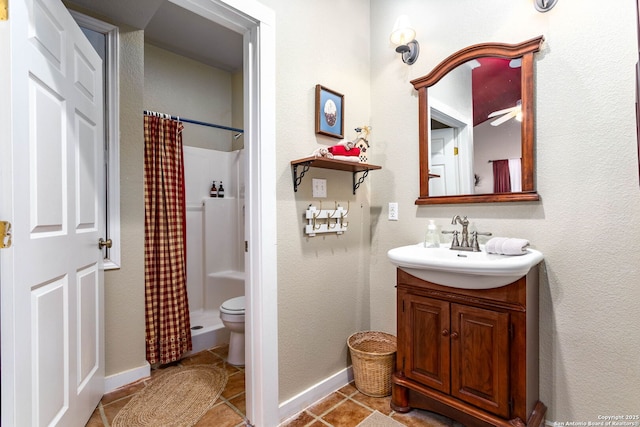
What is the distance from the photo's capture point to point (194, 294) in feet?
9.66

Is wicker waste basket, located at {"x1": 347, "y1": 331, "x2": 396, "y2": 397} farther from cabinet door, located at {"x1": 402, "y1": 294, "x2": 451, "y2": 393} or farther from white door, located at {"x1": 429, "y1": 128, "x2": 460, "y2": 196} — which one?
white door, located at {"x1": 429, "y1": 128, "x2": 460, "y2": 196}

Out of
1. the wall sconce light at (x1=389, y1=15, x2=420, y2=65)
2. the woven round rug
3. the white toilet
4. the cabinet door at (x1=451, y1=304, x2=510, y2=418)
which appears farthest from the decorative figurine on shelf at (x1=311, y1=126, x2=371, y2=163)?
the woven round rug

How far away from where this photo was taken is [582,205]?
55.8 inches

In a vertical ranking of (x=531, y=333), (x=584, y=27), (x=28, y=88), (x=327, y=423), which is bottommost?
(x=327, y=423)

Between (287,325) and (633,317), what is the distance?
1556 millimetres

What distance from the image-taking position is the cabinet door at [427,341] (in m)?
1.50

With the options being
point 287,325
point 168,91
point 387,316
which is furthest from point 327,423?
point 168,91

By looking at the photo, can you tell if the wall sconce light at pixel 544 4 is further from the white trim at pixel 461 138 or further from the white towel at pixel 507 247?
the white towel at pixel 507 247

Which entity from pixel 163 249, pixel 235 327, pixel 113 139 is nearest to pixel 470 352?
pixel 235 327

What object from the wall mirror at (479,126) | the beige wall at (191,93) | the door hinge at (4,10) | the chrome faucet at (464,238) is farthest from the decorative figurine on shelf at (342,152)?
the beige wall at (191,93)

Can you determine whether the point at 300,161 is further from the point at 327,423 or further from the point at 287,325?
the point at 327,423

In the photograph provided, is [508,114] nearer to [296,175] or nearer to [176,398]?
[296,175]

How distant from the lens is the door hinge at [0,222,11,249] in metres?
0.93

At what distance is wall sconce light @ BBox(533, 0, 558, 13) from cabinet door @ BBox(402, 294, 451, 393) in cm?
151
